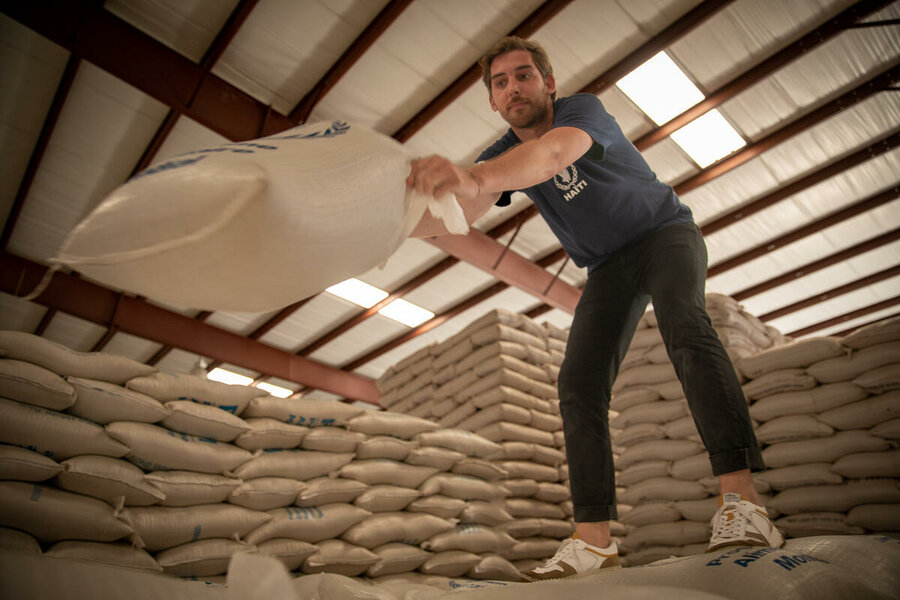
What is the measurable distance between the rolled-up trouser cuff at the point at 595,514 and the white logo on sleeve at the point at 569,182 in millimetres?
858

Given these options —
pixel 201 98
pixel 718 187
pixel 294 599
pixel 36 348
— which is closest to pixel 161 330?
pixel 201 98

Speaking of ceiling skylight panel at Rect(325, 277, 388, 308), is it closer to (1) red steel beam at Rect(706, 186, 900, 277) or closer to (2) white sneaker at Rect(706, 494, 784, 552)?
(1) red steel beam at Rect(706, 186, 900, 277)

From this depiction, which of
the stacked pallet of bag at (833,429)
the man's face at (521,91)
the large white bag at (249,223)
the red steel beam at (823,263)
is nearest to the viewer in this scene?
the large white bag at (249,223)

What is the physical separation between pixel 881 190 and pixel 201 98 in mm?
6300

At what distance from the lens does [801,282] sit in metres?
6.87

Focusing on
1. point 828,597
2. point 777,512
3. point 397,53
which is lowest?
point 828,597

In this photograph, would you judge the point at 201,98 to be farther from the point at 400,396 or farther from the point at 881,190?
the point at 881,190

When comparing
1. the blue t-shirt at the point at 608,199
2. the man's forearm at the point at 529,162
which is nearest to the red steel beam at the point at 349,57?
the blue t-shirt at the point at 608,199

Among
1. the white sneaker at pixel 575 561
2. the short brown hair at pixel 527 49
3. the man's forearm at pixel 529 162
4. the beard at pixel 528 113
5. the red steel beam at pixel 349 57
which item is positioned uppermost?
the red steel beam at pixel 349 57

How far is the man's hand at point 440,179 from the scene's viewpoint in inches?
38.3

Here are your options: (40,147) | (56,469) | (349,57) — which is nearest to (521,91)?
(56,469)

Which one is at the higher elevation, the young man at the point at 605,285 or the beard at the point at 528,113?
the beard at the point at 528,113

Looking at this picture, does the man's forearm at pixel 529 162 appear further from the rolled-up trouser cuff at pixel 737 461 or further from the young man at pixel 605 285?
the rolled-up trouser cuff at pixel 737 461

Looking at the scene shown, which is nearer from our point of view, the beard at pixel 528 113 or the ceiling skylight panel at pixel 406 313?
the beard at pixel 528 113
